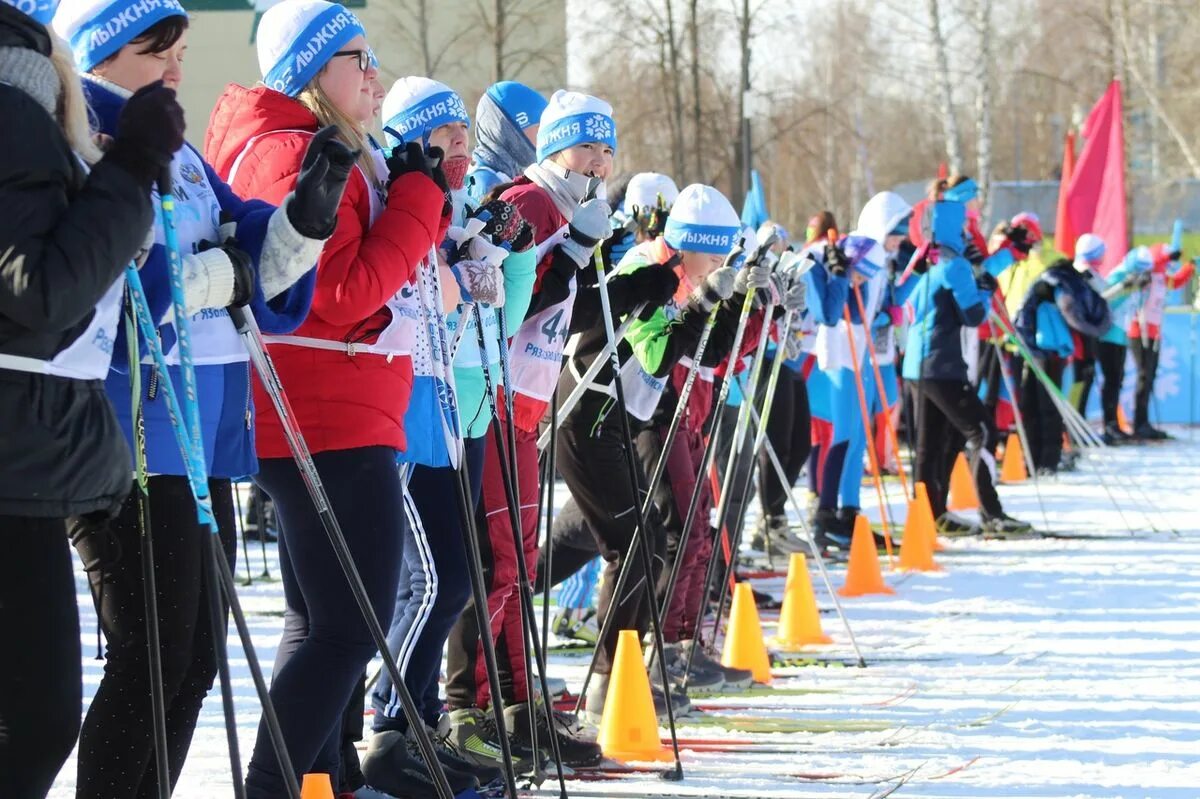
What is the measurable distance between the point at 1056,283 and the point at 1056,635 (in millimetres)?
6930

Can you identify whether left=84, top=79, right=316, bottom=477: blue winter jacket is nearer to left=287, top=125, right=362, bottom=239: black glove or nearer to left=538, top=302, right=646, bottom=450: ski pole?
left=287, top=125, right=362, bottom=239: black glove

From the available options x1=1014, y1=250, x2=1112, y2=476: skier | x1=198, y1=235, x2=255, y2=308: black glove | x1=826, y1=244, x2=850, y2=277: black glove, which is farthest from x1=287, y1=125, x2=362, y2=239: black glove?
x1=1014, y1=250, x2=1112, y2=476: skier

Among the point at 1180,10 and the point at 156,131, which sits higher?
the point at 1180,10

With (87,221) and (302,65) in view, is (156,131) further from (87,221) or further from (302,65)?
(302,65)

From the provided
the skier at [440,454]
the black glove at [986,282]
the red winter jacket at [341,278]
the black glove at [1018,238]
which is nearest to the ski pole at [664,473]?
the skier at [440,454]

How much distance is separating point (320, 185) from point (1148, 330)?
14.9 meters

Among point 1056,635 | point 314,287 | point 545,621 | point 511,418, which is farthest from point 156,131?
point 1056,635

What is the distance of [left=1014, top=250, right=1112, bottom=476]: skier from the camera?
1315cm

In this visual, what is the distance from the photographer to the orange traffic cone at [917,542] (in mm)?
8586

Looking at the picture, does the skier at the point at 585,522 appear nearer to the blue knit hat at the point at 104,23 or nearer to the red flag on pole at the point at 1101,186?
the blue knit hat at the point at 104,23

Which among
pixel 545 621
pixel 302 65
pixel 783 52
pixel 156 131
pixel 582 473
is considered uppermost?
pixel 783 52

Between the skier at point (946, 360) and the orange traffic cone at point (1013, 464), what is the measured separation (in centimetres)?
300

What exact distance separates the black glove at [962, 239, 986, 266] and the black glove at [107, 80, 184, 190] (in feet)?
25.4

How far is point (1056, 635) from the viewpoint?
679 centimetres
